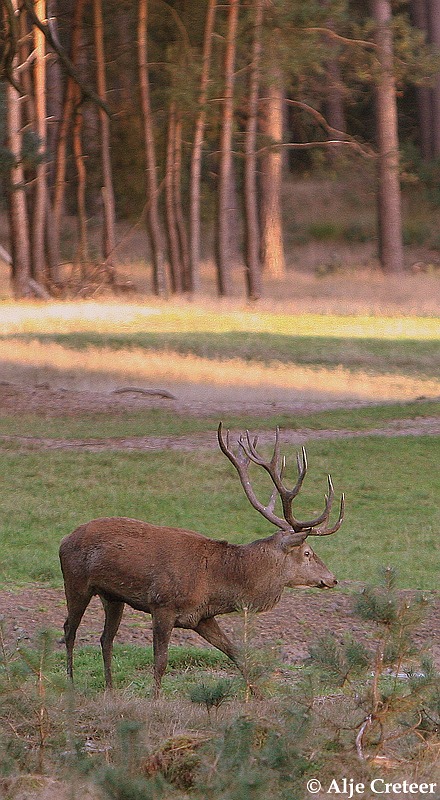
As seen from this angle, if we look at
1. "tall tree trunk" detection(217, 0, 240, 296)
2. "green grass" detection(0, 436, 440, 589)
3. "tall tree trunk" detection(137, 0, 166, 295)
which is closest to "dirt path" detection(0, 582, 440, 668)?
"green grass" detection(0, 436, 440, 589)

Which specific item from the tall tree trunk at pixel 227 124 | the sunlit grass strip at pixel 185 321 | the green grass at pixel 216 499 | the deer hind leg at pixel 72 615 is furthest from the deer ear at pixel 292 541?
the tall tree trunk at pixel 227 124

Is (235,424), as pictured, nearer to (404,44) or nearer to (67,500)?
(67,500)

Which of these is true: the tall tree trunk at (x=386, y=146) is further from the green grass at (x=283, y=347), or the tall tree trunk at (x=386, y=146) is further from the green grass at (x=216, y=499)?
the green grass at (x=216, y=499)

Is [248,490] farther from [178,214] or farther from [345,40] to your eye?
[178,214]

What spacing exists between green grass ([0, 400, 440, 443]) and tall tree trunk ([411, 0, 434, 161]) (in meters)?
32.8

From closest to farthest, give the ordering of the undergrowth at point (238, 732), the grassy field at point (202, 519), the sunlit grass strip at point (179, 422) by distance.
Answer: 1. the undergrowth at point (238, 732)
2. the grassy field at point (202, 519)
3. the sunlit grass strip at point (179, 422)

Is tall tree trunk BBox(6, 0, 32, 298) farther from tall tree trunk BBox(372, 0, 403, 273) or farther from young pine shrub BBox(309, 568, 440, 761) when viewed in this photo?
young pine shrub BBox(309, 568, 440, 761)

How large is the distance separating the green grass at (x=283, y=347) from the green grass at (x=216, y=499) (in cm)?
711

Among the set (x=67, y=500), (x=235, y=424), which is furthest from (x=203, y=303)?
(x=67, y=500)

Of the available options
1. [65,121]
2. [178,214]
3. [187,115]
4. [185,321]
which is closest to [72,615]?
[185,321]

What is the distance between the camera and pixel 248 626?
609 centimetres

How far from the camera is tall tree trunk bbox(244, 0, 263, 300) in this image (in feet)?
107

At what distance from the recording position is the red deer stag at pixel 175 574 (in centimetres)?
743

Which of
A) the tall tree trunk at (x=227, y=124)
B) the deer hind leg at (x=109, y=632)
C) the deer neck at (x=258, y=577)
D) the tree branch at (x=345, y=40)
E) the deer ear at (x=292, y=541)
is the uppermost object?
the tree branch at (x=345, y=40)
